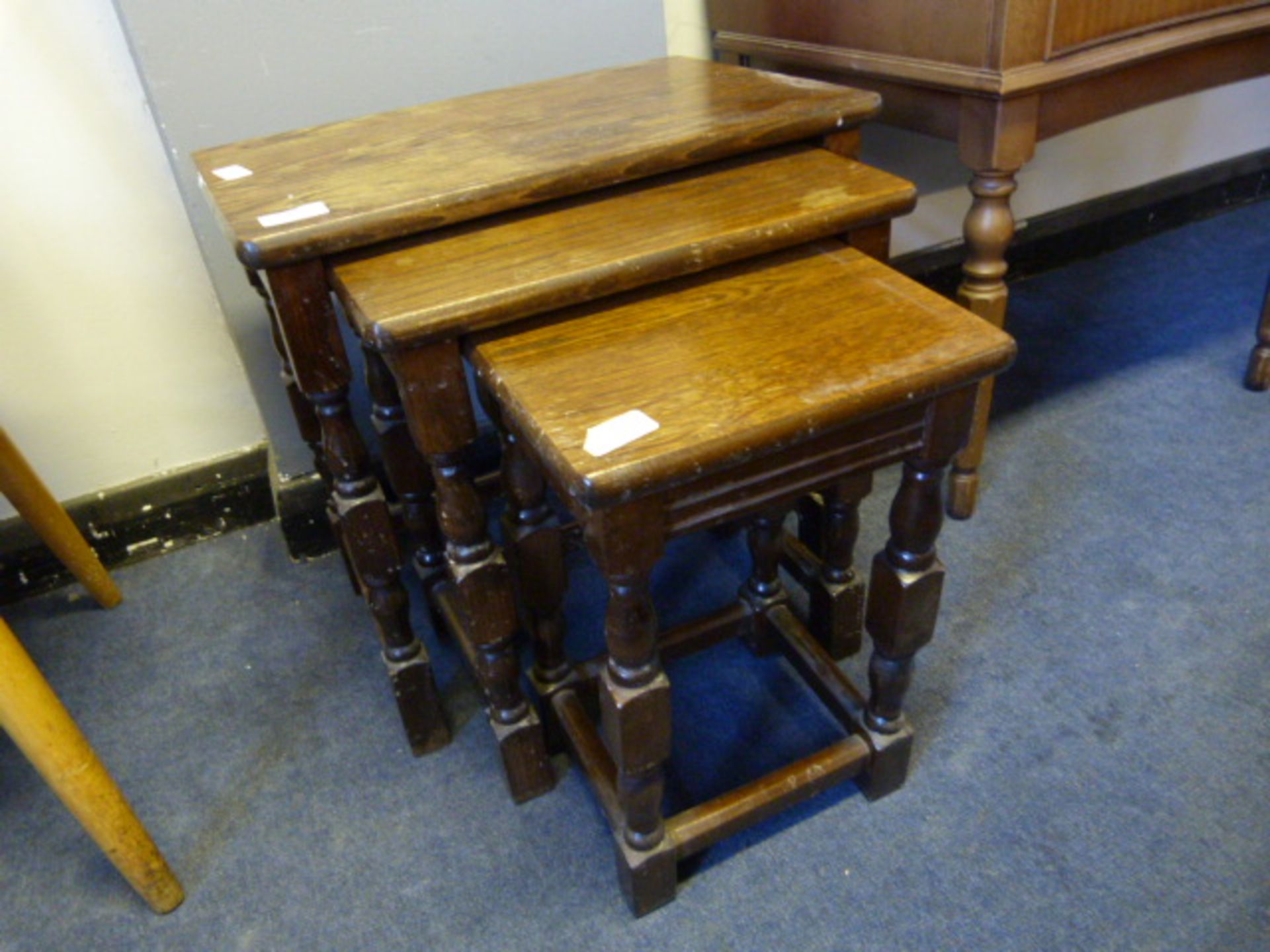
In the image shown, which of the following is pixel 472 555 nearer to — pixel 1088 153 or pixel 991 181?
pixel 991 181

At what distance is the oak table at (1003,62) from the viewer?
100 cm

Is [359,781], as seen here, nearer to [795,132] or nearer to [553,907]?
[553,907]

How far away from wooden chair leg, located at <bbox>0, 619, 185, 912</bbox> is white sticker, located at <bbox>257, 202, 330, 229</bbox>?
0.40 m

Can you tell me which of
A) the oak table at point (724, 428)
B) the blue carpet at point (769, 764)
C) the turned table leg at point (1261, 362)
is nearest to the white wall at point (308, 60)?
the blue carpet at point (769, 764)

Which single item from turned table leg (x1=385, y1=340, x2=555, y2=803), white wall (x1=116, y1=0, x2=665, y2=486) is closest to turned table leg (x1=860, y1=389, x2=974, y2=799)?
turned table leg (x1=385, y1=340, x2=555, y2=803)

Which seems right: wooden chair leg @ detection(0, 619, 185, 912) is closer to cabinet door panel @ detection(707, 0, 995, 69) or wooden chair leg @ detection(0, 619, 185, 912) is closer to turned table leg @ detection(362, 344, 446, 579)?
turned table leg @ detection(362, 344, 446, 579)

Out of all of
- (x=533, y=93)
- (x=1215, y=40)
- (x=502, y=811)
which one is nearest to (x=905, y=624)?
(x=502, y=811)

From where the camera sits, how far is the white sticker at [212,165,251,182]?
3.01 feet

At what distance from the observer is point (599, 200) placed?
2.92 feet

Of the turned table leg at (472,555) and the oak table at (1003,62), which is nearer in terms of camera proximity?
the turned table leg at (472,555)

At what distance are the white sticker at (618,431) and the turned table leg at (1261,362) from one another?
1.31m

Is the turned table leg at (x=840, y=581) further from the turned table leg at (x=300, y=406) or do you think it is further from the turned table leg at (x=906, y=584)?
the turned table leg at (x=300, y=406)

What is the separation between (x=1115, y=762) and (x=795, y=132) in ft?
2.34

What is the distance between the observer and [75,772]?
85cm
